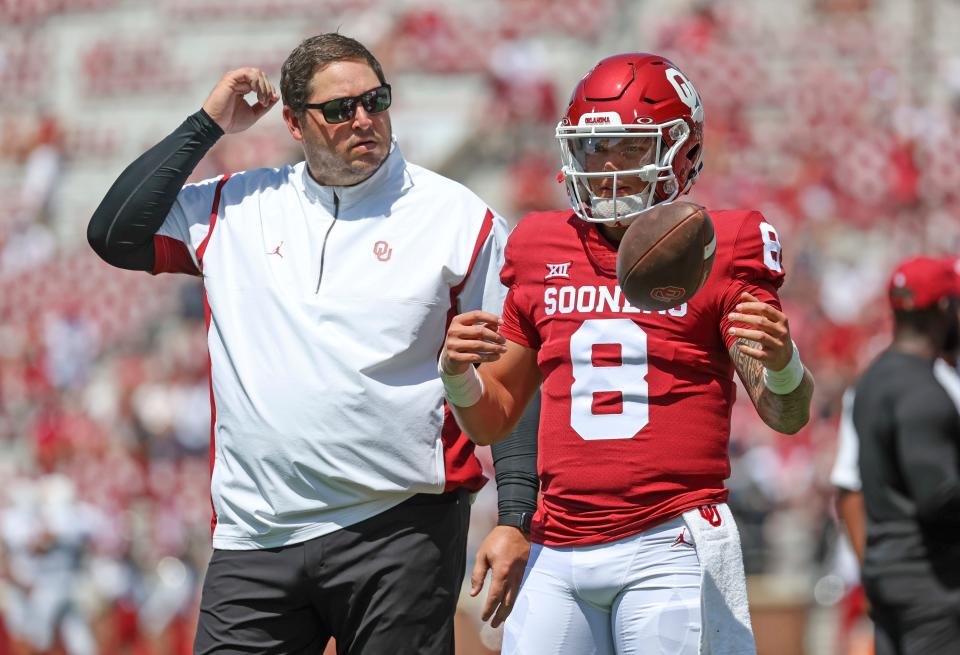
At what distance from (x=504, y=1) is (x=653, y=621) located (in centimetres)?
1407

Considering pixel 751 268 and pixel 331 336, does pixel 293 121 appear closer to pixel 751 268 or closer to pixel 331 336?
pixel 331 336

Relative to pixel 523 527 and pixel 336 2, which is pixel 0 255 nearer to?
pixel 336 2

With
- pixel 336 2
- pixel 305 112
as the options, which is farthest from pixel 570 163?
pixel 336 2

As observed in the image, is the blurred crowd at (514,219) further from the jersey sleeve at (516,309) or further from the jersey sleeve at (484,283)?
the jersey sleeve at (516,309)

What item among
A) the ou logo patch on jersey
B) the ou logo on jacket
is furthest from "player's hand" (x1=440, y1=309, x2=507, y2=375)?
the ou logo patch on jersey

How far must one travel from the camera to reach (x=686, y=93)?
3.35 meters

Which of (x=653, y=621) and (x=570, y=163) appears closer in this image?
(x=653, y=621)

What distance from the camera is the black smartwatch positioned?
3.46 m

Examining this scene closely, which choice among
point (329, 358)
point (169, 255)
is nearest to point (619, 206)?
point (329, 358)

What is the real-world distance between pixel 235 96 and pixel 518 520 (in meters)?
1.30

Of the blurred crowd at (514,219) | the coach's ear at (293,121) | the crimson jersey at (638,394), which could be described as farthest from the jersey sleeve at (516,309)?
the blurred crowd at (514,219)

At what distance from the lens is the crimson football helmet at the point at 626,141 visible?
3.23 m

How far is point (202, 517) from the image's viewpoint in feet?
40.3

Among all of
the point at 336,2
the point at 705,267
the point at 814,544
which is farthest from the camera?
the point at 336,2
